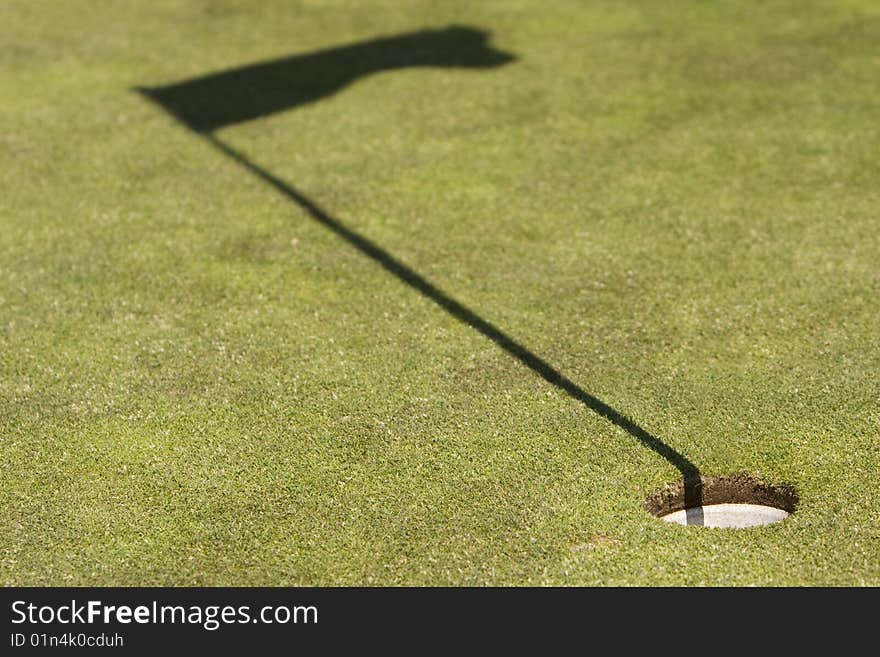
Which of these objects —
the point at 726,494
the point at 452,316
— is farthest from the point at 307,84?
the point at 726,494

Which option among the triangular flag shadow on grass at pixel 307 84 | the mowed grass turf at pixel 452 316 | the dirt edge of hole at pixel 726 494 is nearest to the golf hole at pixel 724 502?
the dirt edge of hole at pixel 726 494

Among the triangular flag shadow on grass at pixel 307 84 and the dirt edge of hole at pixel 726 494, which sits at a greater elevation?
the triangular flag shadow on grass at pixel 307 84

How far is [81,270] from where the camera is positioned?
1014 centimetres

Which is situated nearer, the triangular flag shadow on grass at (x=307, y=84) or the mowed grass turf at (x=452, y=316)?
the mowed grass turf at (x=452, y=316)

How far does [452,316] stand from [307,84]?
587cm

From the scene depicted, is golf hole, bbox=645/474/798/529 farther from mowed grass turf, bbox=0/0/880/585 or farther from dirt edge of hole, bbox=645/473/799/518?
mowed grass turf, bbox=0/0/880/585

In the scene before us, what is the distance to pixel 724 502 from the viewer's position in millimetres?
7410

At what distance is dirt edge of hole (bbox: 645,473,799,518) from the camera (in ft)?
23.9

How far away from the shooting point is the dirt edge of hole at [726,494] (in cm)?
728

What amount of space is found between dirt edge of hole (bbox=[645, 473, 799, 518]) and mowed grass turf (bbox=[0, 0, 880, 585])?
83 mm

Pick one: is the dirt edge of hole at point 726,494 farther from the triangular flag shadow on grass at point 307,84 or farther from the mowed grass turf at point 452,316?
the triangular flag shadow on grass at point 307,84

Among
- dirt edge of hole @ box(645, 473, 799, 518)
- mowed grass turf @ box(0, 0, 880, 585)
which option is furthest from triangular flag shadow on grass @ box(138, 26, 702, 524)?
dirt edge of hole @ box(645, 473, 799, 518)

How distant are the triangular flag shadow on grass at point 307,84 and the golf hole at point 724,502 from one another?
337 centimetres

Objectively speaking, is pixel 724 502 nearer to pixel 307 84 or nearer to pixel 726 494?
pixel 726 494
